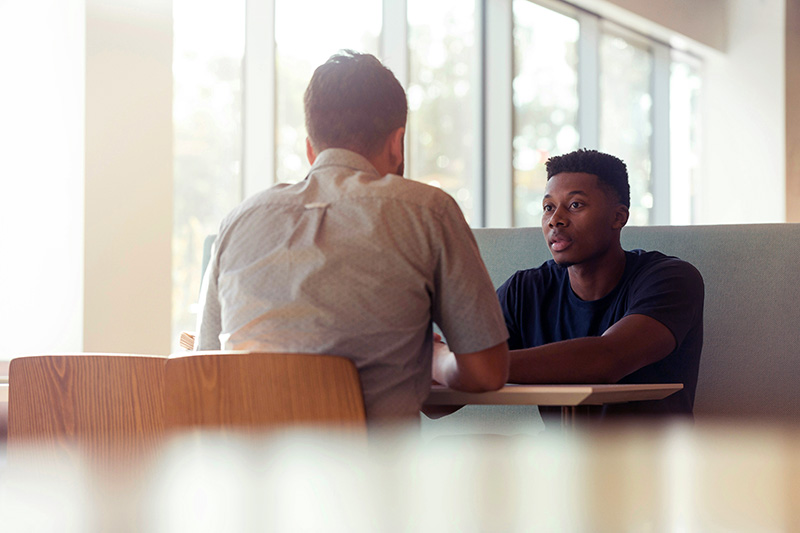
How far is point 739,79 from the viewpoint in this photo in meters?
7.18

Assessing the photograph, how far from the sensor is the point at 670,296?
1740mm

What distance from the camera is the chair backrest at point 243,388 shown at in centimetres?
101

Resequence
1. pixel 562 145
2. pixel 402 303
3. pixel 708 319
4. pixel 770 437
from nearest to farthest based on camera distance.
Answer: pixel 770 437
pixel 402 303
pixel 708 319
pixel 562 145

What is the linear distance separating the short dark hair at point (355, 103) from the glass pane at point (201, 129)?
8.08ft

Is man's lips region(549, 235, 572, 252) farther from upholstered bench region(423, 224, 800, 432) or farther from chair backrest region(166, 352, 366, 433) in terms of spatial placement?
chair backrest region(166, 352, 366, 433)

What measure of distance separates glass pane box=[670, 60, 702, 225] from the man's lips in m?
5.69

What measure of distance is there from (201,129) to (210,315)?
2.75 m

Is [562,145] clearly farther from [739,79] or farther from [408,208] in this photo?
[408,208]

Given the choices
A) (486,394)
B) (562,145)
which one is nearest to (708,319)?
(486,394)

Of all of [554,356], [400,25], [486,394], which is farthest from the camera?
[400,25]

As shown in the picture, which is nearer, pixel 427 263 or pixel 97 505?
pixel 97 505

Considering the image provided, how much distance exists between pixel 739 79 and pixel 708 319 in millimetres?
5451

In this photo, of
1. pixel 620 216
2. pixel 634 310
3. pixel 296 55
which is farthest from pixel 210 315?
pixel 296 55

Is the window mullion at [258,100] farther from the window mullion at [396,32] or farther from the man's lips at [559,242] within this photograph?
the man's lips at [559,242]
